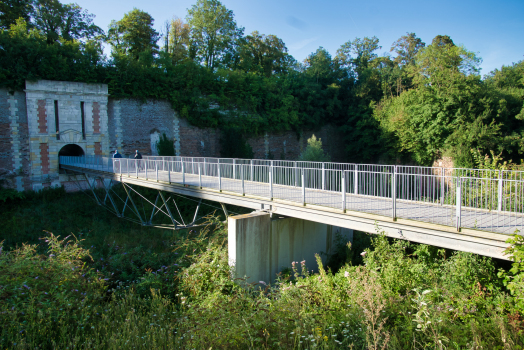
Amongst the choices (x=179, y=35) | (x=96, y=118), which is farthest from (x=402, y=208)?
(x=179, y=35)

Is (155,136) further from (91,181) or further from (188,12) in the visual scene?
(188,12)

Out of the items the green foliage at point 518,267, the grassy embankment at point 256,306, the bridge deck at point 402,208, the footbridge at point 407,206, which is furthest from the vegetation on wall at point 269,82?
the green foliage at point 518,267

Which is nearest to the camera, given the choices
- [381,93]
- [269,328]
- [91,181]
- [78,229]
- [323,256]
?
[269,328]

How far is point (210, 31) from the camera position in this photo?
105 ft

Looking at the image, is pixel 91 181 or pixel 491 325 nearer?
pixel 491 325

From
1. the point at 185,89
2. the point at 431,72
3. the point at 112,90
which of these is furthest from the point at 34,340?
the point at 431,72

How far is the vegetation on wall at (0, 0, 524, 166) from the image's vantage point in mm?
21344

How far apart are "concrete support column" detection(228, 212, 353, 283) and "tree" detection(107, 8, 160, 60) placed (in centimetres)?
2585

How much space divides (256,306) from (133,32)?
30.4 metres

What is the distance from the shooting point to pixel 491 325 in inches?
186

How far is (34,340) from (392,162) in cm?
2864

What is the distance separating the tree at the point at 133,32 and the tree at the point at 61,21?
125 cm

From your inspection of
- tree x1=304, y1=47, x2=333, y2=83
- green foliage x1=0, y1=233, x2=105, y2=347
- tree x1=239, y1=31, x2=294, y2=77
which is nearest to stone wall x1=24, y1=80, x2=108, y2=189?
green foliage x1=0, y1=233, x2=105, y2=347

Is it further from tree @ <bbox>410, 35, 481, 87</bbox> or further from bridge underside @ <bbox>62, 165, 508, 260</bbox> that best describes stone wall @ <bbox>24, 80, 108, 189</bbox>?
tree @ <bbox>410, 35, 481, 87</bbox>
